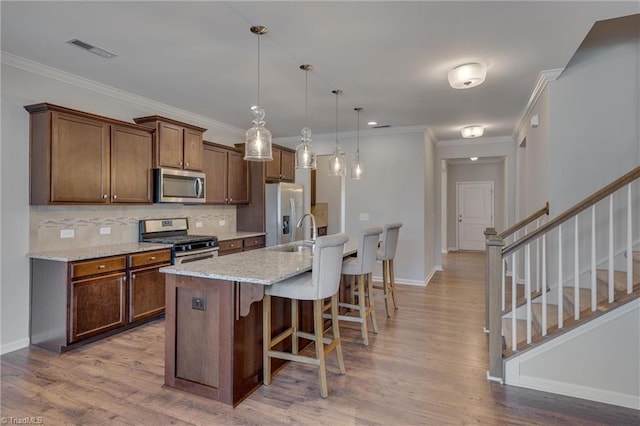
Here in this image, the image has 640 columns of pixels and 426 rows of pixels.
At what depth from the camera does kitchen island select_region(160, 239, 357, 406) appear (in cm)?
223

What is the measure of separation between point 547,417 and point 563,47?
9.07 ft

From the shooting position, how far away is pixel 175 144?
14.2 ft

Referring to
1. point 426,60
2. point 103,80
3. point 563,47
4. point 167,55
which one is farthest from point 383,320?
point 103,80

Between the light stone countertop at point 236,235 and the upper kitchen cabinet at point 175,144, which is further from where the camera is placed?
the light stone countertop at point 236,235

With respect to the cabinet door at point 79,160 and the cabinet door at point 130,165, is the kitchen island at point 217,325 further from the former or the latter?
the cabinet door at point 130,165

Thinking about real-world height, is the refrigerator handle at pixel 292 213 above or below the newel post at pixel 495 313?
above

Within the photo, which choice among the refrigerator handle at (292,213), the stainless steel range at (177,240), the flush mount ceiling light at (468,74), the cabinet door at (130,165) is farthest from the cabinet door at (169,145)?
the flush mount ceiling light at (468,74)

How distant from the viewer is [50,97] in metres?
3.37

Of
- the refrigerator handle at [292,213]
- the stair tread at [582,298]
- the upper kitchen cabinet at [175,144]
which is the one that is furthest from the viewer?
the refrigerator handle at [292,213]

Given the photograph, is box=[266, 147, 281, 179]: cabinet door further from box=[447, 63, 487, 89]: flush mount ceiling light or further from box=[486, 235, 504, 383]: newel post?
box=[486, 235, 504, 383]: newel post

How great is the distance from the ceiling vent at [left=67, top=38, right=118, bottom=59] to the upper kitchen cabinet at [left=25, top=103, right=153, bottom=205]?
2.13ft

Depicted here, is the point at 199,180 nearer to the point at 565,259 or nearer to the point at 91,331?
the point at 91,331

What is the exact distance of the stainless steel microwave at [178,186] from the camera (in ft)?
13.5

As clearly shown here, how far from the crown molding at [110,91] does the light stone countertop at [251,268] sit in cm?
244
